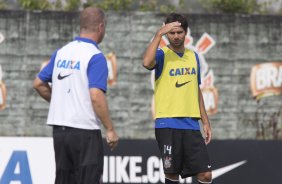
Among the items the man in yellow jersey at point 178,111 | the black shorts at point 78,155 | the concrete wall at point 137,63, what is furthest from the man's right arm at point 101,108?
the concrete wall at point 137,63

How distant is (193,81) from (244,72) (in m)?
7.52

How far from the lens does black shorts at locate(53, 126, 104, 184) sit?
17.5 ft

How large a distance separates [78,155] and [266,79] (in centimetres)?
890

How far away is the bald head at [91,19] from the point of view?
538 centimetres

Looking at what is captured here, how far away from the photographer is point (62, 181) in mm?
5438

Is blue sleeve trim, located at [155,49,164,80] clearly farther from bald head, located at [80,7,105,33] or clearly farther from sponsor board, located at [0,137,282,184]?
sponsor board, located at [0,137,282,184]

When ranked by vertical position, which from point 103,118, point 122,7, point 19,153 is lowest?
point 19,153

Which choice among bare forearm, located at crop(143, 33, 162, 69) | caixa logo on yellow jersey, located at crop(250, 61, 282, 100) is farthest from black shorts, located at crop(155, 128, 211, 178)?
caixa logo on yellow jersey, located at crop(250, 61, 282, 100)

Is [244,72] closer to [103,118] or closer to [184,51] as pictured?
[184,51]

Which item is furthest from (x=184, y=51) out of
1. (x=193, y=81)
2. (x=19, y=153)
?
(x=19, y=153)

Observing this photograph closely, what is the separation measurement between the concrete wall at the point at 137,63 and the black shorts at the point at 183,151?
707cm

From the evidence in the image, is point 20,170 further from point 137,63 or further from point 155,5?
point 155,5

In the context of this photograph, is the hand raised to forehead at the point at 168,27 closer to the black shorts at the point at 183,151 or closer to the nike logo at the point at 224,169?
the black shorts at the point at 183,151

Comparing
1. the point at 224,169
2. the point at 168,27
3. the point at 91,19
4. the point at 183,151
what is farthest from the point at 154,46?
the point at 224,169
